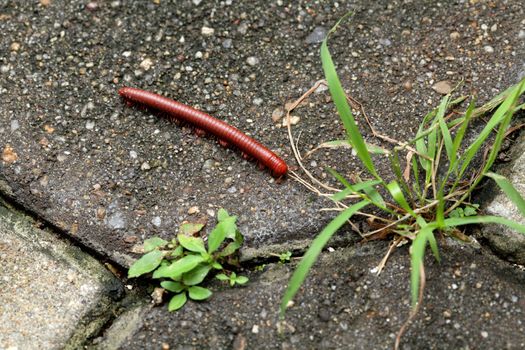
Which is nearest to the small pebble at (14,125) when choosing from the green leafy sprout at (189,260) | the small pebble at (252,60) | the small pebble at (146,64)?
the small pebble at (146,64)

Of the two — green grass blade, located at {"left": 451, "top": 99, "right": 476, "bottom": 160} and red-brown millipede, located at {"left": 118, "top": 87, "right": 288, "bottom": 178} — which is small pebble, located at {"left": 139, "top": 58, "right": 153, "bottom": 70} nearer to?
red-brown millipede, located at {"left": 118, "top": 87, "right": 288, "bottom": 178}

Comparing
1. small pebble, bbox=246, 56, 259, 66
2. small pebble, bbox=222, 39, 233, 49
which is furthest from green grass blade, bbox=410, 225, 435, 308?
small pebble, bbox=222, 39, 233, 49

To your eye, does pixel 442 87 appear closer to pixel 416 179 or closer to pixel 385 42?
pixel 385 42

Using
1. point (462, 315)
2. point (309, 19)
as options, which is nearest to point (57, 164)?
point (309, 19)

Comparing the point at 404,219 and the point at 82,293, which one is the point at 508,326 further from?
the point at 82,293

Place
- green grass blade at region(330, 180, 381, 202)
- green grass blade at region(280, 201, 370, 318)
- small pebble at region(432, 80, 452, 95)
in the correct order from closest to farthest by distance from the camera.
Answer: green grass blade at region(280, 201, 370, 318) → green grass blade at region(330, 180, 381, 202) → small pebble at region(432, 80, 452, 95)

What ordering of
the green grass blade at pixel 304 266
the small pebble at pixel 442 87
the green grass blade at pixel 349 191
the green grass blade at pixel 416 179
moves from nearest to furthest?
the green grass blade at pixel 304 266 < the green grass blade at pixel 349 191 < the green grass blade at pixel 416 179 < the small pebble at pixel 442 87

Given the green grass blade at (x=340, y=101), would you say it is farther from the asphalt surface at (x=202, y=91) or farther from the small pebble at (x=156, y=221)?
the small pebble at (x=156, y=221)
